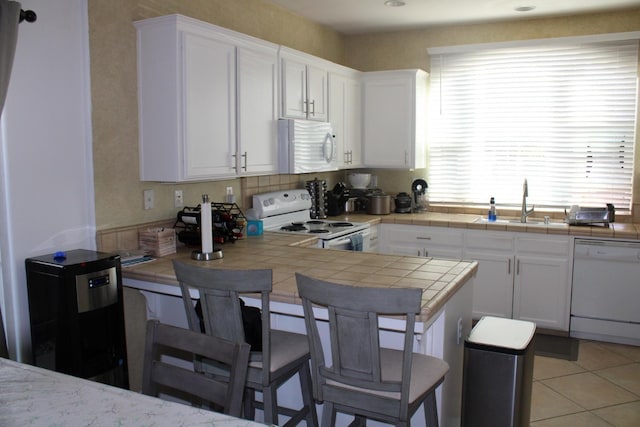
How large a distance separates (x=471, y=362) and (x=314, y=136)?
2.34 m

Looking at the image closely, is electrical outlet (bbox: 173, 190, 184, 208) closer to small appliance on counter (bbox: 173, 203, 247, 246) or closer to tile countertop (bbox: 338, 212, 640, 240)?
small appliance on counter (bbox: 173, 203, 247, 246)

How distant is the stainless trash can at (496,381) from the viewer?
8.17 ft

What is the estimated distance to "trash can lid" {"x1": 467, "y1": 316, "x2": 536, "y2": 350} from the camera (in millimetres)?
2529

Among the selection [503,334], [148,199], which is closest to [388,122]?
[148,199]

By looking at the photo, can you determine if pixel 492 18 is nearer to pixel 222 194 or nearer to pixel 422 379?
pixel 222 194

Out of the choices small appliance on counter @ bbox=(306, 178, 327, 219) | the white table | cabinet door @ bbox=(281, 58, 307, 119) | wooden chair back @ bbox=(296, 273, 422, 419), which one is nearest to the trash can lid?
wooden chair back @ bbox=(296, 273, 422, 419)

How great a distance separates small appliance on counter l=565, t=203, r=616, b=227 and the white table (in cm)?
383

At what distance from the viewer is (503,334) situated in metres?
2.66

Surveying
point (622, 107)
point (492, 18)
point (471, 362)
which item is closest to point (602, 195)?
point (622, 107)

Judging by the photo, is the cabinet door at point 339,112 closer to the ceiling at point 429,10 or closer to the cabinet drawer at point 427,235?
the ceiling at point 429,10

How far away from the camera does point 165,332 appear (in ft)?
5.70

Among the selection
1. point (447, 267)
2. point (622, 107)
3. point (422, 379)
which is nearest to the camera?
point (422, 379)

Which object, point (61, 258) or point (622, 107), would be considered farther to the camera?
point (622, 107)

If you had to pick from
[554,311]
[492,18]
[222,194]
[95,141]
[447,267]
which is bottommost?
[554,311]
